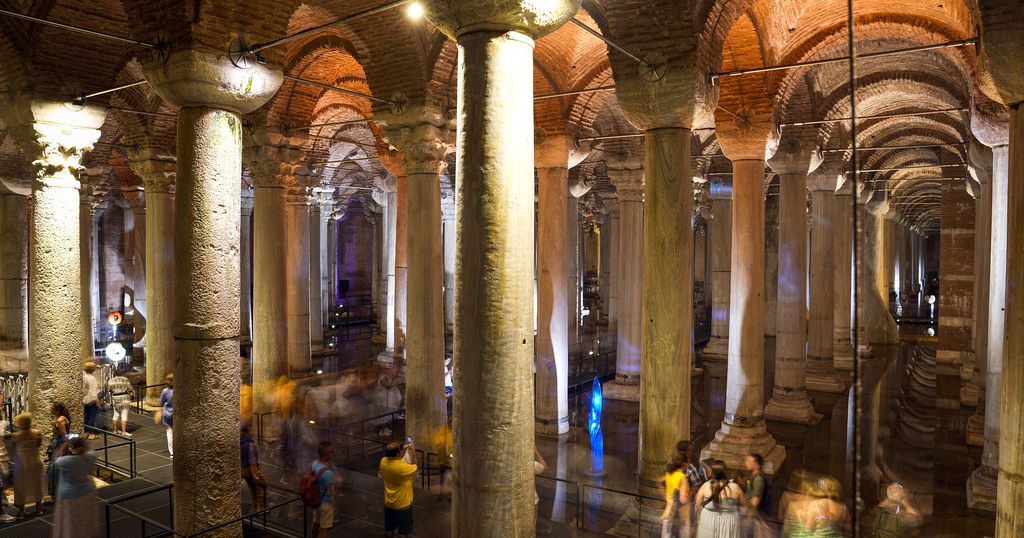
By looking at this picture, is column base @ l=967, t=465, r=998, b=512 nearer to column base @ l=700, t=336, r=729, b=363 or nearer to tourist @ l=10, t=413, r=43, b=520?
column base @ l=700, t=336, r=729, b=363

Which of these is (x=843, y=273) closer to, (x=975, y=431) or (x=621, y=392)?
(x=975, y=431)

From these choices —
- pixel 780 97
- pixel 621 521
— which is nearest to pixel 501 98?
pixel 621 521

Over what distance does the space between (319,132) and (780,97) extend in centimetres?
1020

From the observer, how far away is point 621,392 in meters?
13.8

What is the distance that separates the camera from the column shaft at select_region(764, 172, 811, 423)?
481 inches

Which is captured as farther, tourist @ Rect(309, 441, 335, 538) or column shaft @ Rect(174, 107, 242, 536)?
tourist @ Rect(309, 441, 335, 538)

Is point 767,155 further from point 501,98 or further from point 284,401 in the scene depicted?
point 284,401

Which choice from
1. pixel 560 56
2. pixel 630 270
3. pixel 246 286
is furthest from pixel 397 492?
pixel 246 286

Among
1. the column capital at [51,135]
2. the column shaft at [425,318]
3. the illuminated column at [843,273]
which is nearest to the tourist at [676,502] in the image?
the column shaft at [425,318]

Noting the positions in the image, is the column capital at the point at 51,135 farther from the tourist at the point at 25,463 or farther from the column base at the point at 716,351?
the column base at the point at 716,351

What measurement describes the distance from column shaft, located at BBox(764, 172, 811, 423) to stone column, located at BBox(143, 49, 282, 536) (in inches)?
371

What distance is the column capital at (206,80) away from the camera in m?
5.73

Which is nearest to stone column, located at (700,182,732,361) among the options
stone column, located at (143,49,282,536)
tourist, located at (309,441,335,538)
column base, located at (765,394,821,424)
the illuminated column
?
the illuminated column

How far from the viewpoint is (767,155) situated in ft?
32.1
